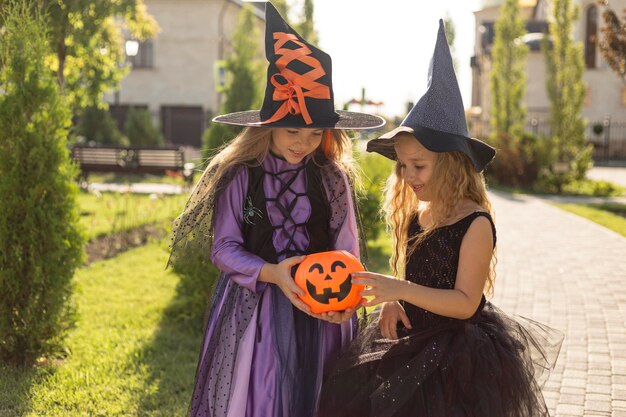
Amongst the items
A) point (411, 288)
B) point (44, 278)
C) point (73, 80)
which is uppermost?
point (73, 80)

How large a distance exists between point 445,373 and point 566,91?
20.9 m

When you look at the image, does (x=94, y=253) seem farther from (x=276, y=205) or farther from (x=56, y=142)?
(x=276, y=205)

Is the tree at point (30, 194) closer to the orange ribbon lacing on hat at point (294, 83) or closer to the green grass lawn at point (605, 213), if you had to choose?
the orange ribbon lacing on hat at point (294, 83)

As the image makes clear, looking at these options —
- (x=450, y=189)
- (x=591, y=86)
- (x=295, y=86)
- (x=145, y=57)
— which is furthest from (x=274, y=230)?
(x=591, y=86)

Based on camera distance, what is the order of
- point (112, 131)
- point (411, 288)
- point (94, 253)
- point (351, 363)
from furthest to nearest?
1. point (112, 131)
2. point (94, 253)
3. point (351, 363)
4. point (411, 288)

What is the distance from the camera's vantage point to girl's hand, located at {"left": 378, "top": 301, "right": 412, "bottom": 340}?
11.2 feet

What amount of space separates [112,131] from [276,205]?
2675cm

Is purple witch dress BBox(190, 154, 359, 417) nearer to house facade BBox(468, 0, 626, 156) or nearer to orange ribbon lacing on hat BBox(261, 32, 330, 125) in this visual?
orange ribbon lacing on hat BBox(261, 32, 330, 125)

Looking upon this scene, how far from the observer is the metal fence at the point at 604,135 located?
120 ft

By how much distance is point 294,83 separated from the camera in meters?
3.46

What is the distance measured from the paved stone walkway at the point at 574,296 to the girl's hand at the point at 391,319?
1.88m

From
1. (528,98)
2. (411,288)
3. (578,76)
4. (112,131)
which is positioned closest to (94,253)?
(411,288)

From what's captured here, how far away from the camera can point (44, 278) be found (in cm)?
547

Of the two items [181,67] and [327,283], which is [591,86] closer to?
[181,67]
